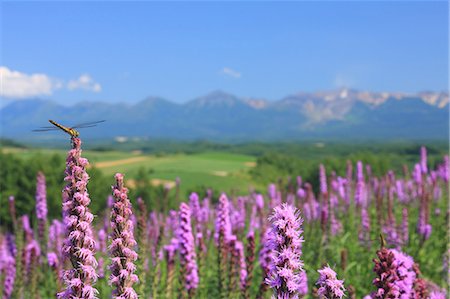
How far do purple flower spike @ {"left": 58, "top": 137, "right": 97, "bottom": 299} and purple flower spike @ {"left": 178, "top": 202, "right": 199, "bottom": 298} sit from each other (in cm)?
363

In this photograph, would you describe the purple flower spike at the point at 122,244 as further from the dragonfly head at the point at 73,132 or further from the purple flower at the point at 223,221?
the purple flower at the point at 223,221

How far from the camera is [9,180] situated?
2780cm

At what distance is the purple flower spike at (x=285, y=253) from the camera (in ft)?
9.62

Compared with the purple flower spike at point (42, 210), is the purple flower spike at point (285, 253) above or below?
above

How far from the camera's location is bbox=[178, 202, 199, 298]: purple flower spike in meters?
6.82

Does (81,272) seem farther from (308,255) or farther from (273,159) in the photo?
(273,159)

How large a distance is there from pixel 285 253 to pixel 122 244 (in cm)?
112

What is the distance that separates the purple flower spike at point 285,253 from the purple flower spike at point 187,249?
372 centimetres

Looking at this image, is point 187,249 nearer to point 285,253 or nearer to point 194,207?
point 194,207

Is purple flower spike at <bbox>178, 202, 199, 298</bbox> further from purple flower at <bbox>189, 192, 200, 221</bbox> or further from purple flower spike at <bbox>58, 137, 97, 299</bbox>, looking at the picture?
purple flower spike at <bbox>58, 137, 97, 299</bbox>

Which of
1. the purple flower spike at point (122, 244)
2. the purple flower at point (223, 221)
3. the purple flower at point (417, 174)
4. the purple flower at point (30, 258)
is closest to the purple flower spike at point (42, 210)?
the purple flower at point (30, 258)

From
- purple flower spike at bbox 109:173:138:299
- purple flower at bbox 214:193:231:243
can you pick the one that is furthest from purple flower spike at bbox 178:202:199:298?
purple flower spike at bbox 109:173:138:299

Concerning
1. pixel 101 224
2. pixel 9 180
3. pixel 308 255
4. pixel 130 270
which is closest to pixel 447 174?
pixel 308 255

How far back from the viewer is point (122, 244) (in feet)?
10.6
